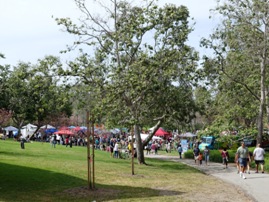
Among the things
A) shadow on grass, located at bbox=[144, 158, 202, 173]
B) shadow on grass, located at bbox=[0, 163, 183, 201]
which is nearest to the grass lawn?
shadow on grass, located at bbox=[0, 163, 183, 201]

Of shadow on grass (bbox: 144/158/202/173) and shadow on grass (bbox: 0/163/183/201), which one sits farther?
shadow on grass (bbox: 144/158/202/173)

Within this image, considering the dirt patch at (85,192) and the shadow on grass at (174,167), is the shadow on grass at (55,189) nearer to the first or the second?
the dirt patch at (85,192)

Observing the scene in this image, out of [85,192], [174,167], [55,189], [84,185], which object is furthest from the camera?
[174,167]

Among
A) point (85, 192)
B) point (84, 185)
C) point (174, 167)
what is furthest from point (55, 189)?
point (174, 167)

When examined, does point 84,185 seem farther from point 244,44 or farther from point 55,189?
point 244,44

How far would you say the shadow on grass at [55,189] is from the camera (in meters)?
13.1

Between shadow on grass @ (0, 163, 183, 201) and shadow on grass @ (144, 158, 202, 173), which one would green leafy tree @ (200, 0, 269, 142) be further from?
shadow on grass @ (0, 163, 183, 201)

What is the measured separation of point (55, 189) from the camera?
14.6m

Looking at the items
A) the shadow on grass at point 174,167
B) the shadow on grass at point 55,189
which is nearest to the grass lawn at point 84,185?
the shadow on grass at point 55,189

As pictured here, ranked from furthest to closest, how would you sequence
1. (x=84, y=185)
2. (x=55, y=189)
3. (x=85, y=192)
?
(x=84, y=185), (x=55, y=189), (x=85, y=192)

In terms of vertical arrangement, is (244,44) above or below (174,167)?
above

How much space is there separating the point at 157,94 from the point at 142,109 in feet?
4.45

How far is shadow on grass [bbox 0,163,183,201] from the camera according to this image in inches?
516

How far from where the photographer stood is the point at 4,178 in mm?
16078
